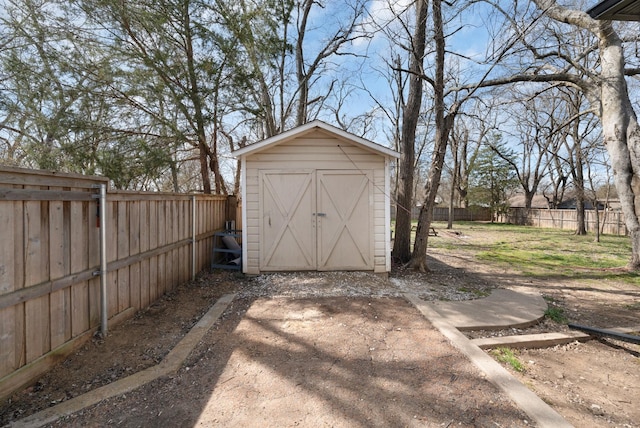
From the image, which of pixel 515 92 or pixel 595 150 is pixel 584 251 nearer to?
pixel 515 92

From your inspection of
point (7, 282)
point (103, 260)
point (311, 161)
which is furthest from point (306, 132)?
point (7, 282)

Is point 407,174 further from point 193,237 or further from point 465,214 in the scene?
point 465,214

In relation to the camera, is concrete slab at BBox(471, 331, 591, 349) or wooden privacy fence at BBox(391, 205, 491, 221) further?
wooden privacy fence at BBox(391, 205, 491, 221)

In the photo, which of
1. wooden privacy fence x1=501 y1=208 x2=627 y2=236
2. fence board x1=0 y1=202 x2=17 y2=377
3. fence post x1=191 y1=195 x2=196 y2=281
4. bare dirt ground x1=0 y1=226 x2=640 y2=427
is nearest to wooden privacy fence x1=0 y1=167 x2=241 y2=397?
fence board x1=0 y1=202 x2=17 y2=377

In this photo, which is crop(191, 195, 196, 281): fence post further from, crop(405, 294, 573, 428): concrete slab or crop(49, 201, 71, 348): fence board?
crop(405, 294, 573, 428): concrete slab

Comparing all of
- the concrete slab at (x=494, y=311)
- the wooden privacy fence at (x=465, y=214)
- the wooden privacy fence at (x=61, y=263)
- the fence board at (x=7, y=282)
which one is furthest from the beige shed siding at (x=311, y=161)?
the wooden privacy fence at (x=465, y=214)

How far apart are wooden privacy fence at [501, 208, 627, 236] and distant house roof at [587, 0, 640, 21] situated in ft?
51.0

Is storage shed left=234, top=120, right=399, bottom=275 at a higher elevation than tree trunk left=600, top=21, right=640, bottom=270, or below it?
below

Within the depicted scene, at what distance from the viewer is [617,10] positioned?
7.93 ft

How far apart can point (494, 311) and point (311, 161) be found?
12.2 feet

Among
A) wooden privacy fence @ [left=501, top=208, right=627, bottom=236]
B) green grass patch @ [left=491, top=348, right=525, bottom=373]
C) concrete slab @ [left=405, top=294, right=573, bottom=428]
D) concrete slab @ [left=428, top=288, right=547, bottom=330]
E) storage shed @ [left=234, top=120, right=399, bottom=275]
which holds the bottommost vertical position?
green grass patch @ [left=491, top=348, right=525, bottom=373]

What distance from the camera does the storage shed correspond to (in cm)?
562

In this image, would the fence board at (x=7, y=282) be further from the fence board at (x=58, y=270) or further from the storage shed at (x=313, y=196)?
the storage shed at (x=313, y=196)

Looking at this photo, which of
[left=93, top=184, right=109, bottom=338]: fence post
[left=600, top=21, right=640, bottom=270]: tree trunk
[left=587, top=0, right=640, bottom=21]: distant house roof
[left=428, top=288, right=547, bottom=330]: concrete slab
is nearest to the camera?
[left=587, top=0, right=640, bottom=21]: distant house roof
